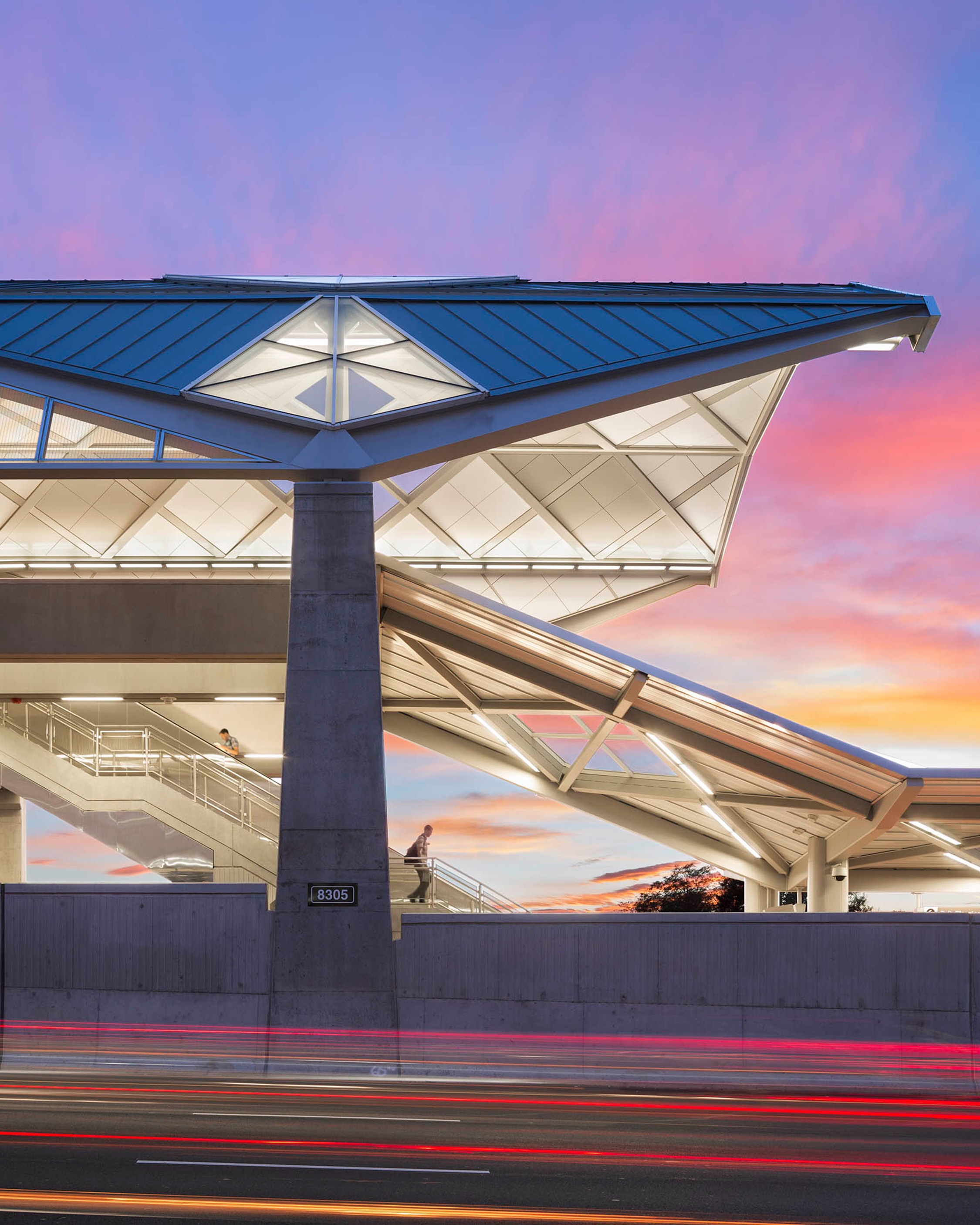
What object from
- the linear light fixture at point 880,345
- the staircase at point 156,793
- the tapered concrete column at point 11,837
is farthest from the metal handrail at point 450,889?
the tapered concrete column at point 11,837

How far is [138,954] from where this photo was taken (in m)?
16.5

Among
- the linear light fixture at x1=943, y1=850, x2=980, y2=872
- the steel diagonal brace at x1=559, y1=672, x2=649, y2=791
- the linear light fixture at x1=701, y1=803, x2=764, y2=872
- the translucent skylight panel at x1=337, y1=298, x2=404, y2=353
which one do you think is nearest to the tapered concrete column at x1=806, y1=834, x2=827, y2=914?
the linear light fixture at x1=701, y1=803, x2=764, y2=872

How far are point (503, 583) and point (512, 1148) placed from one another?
Result: 26955 mm

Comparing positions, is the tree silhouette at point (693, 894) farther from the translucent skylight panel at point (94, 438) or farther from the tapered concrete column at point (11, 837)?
the translucent skylight panel at point (94, 438)

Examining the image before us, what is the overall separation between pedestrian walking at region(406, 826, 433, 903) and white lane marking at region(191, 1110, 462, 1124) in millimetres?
9479

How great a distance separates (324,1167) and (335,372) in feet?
47.2

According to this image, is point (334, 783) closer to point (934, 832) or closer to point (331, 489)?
point (331, 489)

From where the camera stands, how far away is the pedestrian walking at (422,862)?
21203mm

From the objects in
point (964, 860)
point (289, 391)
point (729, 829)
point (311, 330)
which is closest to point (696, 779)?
point (729, 829)

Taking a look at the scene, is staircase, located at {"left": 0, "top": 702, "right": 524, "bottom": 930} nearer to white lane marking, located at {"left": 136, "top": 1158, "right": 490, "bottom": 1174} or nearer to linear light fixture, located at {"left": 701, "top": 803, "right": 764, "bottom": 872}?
linear light fixture, located at {"left": 701, "top": 803, "right": 764, "bottom": 872}

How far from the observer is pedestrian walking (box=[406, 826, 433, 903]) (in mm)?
21203

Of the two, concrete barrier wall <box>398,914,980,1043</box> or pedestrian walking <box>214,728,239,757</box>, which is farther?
pedestrian walking <box>214,728,239,757</box>

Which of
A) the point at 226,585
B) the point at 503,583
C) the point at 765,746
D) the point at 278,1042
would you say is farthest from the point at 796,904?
the point at 278,1042

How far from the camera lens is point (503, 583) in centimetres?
3609
